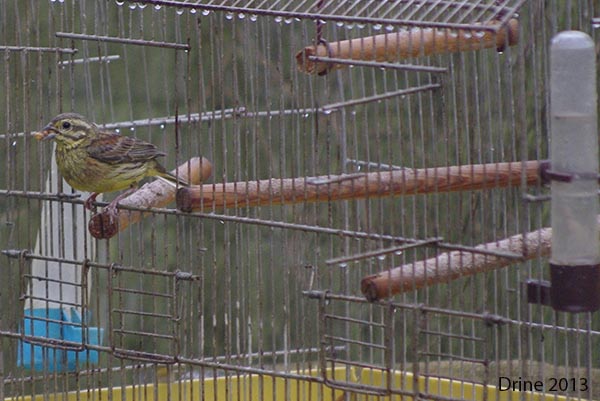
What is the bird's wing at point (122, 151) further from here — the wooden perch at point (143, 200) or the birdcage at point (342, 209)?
the wooden perch at point (143, 200)

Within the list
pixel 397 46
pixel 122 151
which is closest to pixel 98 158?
pixel 122 151

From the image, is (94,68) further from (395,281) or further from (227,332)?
(395,281)

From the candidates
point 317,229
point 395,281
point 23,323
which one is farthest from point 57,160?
point 395,281

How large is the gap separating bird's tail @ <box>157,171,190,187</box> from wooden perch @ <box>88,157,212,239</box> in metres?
0.02

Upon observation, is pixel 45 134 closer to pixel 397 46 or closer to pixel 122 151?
pixel 122 151

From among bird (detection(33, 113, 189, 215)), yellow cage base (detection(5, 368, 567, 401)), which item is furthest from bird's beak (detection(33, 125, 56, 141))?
yellow cage base (detection(5, 368, 567, 401))

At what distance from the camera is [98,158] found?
4266 mm

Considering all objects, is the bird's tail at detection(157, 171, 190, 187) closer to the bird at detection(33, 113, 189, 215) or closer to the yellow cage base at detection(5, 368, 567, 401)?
the bird at detection(33, 113, 189, 215)

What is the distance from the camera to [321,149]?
532 cm

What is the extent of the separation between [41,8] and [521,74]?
3.81m

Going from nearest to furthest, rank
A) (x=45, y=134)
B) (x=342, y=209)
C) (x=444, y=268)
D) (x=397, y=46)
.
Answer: (x=444, y=268) < (x=397, y=46) < (x=342, y=209) < (x=45, y=134)

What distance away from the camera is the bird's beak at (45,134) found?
4121mm

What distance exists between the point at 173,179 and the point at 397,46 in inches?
42.0

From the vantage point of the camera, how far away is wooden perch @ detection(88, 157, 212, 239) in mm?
3770
